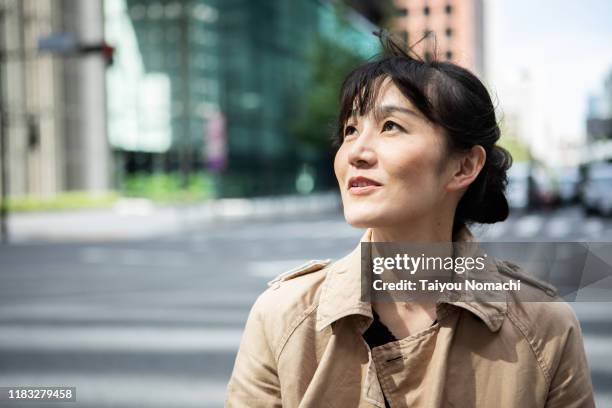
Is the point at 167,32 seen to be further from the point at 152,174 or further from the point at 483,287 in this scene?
the point at 483,287

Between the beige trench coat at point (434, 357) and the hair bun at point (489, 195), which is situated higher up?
the hair bun at point (489, 195)

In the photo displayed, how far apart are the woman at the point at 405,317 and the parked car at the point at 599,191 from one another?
82.5 feet

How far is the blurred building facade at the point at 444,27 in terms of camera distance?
1857 mm

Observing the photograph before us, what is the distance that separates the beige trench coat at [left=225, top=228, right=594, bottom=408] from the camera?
58.2 inches

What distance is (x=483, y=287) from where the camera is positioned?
5.04ft

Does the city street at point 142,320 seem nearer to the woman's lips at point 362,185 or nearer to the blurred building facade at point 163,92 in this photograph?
the woman's lips at point 362,185

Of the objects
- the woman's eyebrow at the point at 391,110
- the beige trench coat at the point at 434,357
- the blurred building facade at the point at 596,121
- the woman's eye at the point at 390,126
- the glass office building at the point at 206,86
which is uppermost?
the glass office building at the point at 206,86

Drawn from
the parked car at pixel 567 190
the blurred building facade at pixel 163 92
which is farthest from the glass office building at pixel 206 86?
the parked car at pixel 567 190

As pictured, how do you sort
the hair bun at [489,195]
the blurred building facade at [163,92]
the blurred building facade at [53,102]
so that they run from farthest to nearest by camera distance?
the blurred building facade at [163,92]
the blurred building facade at [53,102]
the hair bun at [489,195]

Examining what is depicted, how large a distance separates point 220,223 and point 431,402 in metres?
26.4

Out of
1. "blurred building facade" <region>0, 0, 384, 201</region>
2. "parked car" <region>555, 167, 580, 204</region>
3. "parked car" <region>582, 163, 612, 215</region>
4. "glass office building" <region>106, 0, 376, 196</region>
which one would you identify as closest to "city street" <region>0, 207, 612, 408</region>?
"blurred building facade" <region>0, 0, 384, 201</region>

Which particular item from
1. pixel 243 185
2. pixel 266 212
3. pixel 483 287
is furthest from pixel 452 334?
pixel 243 185

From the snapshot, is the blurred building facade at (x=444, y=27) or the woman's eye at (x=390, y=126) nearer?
the woman's eye at (x=390, y=126)

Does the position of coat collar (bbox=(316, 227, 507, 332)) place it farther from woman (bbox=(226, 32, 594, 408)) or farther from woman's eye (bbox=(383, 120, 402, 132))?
woman's eye (bbox=(383, 120, 402, 132))
